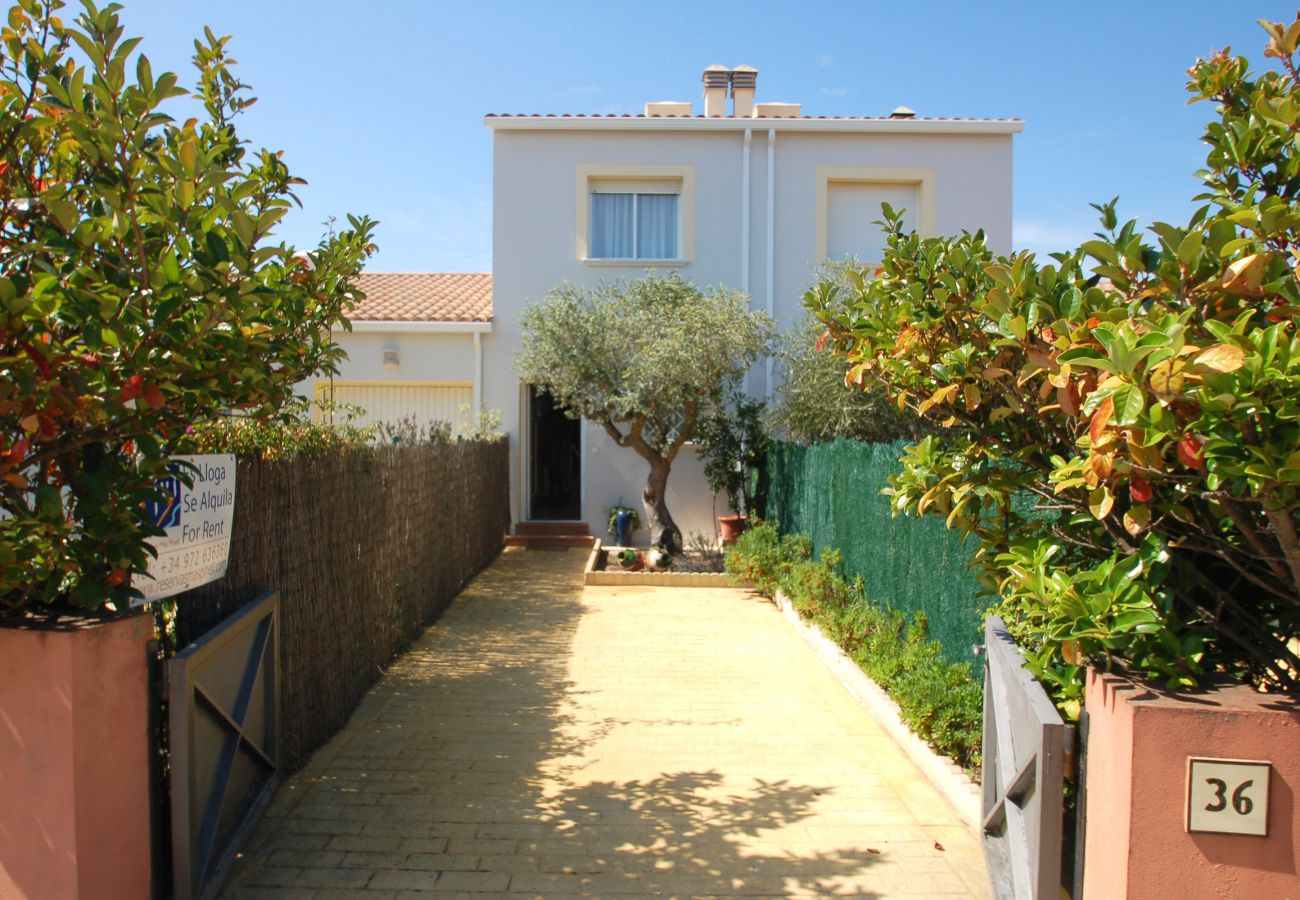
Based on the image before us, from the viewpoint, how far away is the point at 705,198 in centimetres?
1630

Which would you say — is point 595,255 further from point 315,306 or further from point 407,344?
point 315,306

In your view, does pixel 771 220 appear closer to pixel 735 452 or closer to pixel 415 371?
pixel 735 452

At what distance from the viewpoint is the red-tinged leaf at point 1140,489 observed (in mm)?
2672

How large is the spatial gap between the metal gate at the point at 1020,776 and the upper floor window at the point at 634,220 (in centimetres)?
1294

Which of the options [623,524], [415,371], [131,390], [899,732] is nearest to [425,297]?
[415,371]

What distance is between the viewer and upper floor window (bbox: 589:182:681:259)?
16.5 m

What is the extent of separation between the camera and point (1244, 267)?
2674 mm

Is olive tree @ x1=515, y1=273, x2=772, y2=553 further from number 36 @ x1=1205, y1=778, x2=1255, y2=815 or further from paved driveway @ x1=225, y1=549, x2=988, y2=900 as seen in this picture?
number 36 @ x1=1205, y1=778, x2=1255, y2=815

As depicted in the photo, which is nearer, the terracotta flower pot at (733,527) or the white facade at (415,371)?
the terracotta flower pot at (733,527)

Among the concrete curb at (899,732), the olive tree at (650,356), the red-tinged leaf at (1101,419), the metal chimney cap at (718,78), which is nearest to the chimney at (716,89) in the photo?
the metal chimney cap at (718,78)

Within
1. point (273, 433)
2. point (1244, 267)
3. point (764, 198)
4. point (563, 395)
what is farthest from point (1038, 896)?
point (764, 198)

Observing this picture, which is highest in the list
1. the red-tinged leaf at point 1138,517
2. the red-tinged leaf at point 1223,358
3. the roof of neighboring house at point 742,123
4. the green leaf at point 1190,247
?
the roof of neighboring house at point 742,123

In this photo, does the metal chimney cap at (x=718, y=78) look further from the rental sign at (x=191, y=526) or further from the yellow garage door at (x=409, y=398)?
the rental sign at (x=191, y=526)

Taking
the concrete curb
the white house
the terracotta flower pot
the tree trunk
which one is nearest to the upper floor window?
the white house
